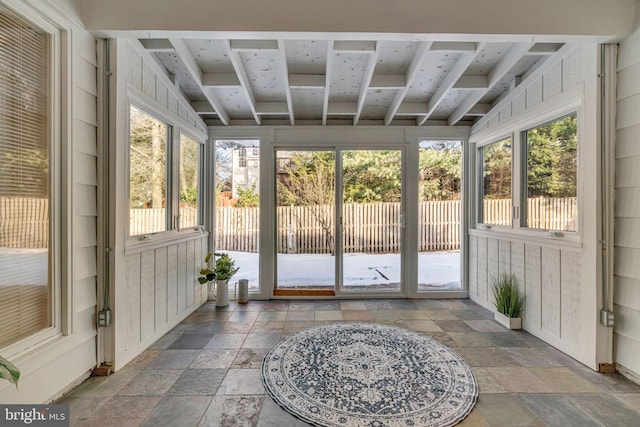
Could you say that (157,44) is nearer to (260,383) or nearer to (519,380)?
(260,383)

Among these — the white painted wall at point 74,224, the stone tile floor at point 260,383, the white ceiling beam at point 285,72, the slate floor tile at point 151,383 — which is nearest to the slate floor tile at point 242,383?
the stone tile floor at point 260,383

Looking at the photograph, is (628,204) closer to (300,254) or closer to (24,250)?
(300,254)

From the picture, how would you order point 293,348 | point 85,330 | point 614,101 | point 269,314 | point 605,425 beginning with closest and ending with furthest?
point 605,425, point 85,330, point 614,101, point 293,348, point 269,314

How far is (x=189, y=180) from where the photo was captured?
334 centimetres

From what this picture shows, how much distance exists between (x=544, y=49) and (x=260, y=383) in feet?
11.3

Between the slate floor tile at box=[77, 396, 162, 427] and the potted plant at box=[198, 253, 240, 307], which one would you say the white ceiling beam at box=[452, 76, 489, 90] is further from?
the slate floor tile at box=[77, 396, 162, 427]

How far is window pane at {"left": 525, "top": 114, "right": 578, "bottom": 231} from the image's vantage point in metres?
2.40

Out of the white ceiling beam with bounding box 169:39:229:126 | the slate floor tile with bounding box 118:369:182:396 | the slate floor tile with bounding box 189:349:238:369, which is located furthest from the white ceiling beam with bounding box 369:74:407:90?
the slate floor tile with bounding box 118:369:182:396

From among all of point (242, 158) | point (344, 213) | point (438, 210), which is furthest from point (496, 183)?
point (242, 158)

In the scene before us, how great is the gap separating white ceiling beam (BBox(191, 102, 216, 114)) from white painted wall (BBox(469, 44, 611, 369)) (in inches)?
133

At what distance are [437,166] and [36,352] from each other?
13.9ft

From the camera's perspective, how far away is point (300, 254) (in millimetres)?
3941

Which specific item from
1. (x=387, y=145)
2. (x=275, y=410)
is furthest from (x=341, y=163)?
(x=275, y=410)

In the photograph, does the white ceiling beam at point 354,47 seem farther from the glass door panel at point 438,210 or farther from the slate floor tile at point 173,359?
the slate floor tile at point 173,359
